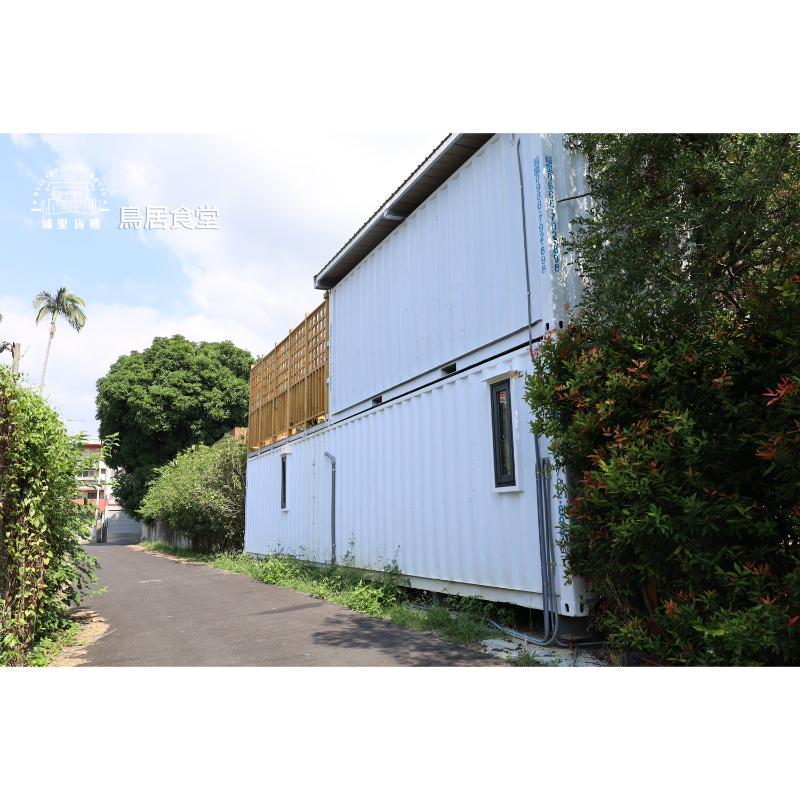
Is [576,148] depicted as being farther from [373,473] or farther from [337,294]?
[337,294]

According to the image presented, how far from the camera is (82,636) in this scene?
671 centimetres

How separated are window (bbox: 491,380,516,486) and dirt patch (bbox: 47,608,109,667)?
4.50m

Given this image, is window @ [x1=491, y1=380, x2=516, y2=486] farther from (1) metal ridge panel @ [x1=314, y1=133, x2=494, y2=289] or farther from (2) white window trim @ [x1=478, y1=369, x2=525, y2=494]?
(1) metal ridge panel @ [x1=314, y1=133, x2=494, y2=289]

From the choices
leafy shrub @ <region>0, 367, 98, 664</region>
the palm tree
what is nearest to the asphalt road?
leafy shrub @ <region>0, 367, 98, 664</region>

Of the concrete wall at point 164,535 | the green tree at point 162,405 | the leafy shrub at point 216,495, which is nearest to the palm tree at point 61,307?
the green tree at point 162,405

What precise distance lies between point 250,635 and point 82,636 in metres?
1.95

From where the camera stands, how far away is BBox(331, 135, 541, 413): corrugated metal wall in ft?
22.8

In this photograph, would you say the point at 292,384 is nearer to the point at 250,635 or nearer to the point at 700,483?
the point at 250,635

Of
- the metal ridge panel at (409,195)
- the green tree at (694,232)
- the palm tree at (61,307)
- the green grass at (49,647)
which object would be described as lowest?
the green grass at (49,647)

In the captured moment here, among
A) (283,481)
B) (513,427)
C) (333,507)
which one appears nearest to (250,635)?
(513,427)

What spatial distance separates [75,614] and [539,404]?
6889mm

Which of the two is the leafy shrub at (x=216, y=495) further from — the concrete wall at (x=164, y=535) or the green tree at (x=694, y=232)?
the green tree at (x=694, y=232)

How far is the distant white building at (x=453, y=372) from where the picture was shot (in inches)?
248

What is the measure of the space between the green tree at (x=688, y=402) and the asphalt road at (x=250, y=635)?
1609 millimetres
